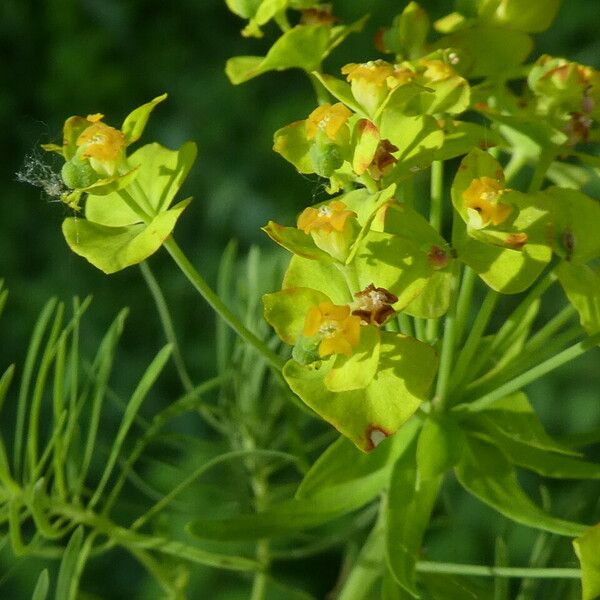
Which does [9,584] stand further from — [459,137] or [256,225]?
[459,137]

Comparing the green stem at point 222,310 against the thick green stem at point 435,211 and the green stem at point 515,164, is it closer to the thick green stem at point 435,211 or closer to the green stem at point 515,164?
the thick green stem at point 435,211

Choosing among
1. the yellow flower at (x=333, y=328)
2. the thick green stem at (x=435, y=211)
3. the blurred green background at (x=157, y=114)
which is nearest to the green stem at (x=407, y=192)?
the thick green stem at (x=435, y=211)

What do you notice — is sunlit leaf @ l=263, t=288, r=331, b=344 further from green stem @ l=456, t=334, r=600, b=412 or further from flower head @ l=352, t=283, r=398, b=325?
green stem @ l=456, t=334, r=600, b=412

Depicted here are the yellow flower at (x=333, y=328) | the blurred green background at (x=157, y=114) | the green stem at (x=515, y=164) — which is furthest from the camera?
the blurred green background at (x=157, y=114)

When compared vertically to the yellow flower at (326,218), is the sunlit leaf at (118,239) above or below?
below

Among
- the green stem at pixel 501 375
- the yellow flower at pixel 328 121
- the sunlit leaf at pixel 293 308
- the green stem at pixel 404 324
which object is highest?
the yellow flower at pixel 328 121

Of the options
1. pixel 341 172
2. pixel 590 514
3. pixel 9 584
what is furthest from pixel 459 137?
pixel 9 584
